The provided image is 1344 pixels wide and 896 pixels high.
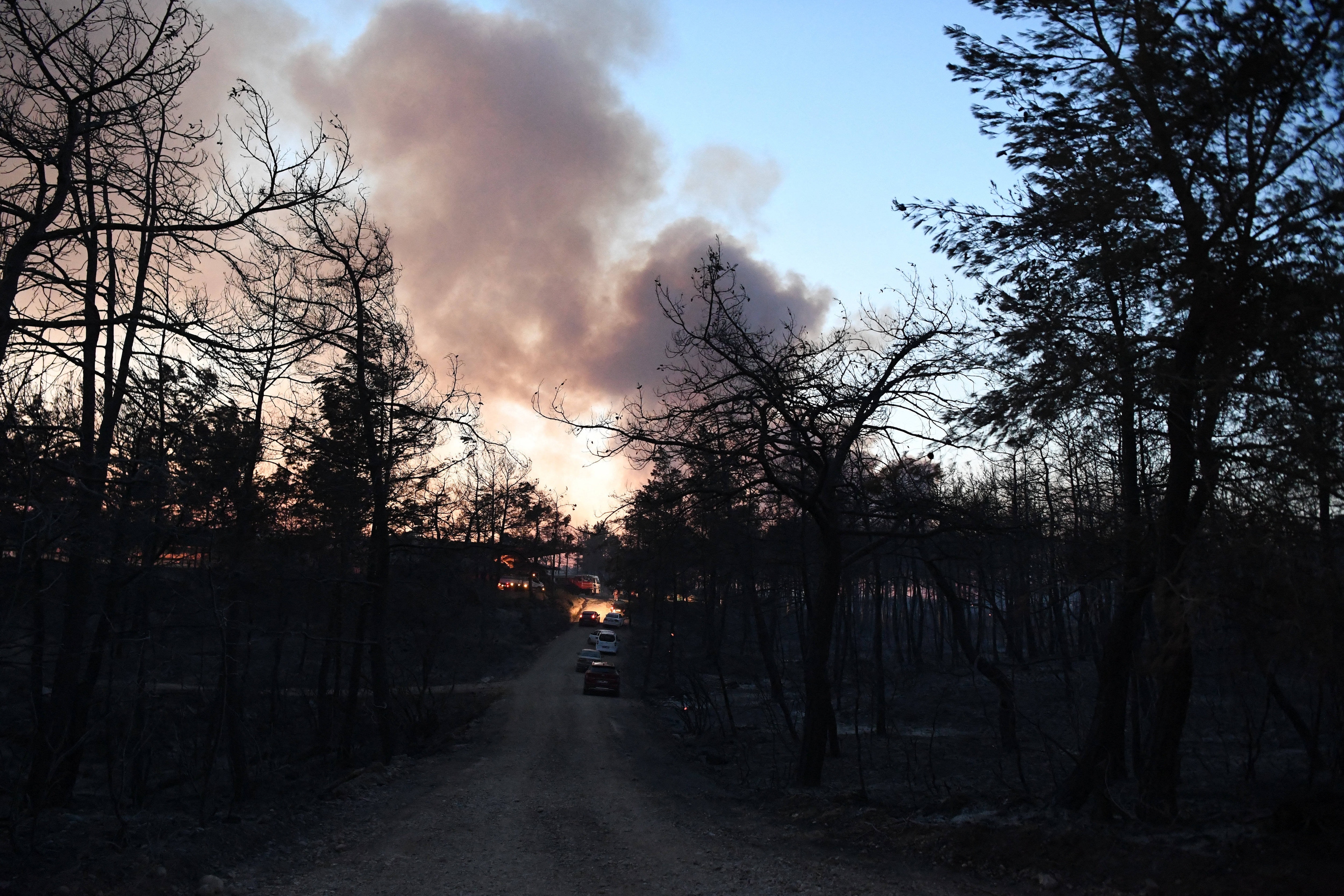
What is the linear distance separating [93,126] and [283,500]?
37.9 feet

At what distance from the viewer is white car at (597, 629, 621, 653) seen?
48062 millimetres

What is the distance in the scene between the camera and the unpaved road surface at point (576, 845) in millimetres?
8039

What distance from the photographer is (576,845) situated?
33.0 ft

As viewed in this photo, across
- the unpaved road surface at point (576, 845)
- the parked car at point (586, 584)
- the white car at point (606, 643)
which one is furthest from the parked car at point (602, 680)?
the parked car at point (586, 584)

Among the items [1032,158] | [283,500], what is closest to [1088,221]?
[1032,158]

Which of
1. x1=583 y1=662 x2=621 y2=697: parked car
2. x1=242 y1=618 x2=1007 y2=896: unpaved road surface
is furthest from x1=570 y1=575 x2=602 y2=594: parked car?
x1=242 y1=618 x2=1007 y2=896: unpaved road surface

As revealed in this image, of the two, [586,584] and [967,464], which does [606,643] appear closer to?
[967,464]

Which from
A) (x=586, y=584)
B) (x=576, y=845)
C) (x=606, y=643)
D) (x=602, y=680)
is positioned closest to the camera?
(x=576, y=845)

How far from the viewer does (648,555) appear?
14500 millimetres

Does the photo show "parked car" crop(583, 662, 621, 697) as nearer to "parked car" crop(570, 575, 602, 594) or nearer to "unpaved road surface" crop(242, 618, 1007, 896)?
"unpaved road surface" crop(242, 618, 1007, 896)

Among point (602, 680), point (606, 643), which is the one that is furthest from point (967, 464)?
point (606, 643)

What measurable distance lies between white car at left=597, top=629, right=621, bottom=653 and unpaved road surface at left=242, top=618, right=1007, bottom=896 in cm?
2962

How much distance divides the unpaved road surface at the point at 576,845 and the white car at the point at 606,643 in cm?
2962

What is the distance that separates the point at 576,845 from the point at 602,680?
2578 centimetres
